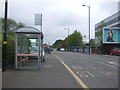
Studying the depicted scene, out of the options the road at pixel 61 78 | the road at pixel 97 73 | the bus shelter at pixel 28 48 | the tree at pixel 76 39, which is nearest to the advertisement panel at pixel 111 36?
the tree at pixel 76 39

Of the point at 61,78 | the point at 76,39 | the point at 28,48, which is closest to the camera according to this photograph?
the point at 61,78

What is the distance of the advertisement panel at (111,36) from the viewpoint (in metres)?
51.0

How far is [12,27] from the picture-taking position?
35156 millimetres

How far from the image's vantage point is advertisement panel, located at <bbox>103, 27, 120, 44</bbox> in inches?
2007

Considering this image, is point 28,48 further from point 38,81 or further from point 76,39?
point 76,39

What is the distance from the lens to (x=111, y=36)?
5125 centimetres

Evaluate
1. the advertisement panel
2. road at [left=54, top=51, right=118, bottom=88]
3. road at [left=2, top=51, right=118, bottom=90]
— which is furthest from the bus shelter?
the advertisement panel

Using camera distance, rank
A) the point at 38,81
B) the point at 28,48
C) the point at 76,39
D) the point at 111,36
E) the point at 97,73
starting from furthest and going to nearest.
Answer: the point at 76,39
the point at 111,36
the point at 28,48
the point at 97,73
the point at 38,81

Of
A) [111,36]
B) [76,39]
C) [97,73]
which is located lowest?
[97,73]

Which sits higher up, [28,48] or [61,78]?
[28,48]

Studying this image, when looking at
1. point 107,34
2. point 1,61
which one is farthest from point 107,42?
point 1,61

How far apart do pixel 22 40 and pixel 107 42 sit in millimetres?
38073

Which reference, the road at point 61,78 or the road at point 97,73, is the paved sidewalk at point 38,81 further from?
the road at point 97,73

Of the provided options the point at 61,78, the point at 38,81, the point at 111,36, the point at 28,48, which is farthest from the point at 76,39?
the point at 38,81
